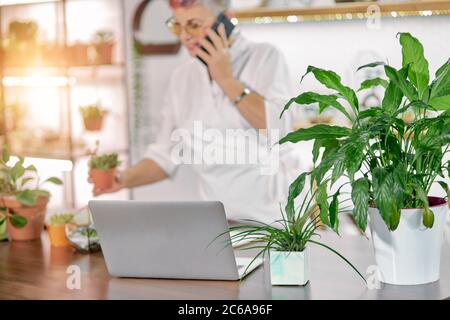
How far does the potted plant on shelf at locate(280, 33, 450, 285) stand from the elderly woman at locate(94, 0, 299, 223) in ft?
7.23

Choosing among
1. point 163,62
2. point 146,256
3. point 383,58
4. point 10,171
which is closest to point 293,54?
point 383,58

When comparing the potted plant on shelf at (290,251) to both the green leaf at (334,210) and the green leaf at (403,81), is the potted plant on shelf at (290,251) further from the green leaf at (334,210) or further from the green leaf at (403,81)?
the green leaf at (403,81)

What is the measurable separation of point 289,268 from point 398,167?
14.1 inches

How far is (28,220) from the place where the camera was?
99.9 inches

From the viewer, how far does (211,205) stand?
6.02ft

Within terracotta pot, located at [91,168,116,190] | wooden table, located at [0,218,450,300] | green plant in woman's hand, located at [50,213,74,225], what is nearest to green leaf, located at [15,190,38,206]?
green plant in woman's hand, located at [50,213,74,225]

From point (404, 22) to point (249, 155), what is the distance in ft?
3.65

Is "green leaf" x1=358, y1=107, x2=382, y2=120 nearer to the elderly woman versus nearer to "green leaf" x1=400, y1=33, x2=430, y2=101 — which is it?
"green leaf" x1=400, y1=33, x2=430, y2=101

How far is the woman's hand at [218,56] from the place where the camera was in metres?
4.20

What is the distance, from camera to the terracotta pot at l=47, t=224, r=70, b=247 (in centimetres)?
241

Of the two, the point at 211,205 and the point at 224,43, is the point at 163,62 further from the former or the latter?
the point at 211,205

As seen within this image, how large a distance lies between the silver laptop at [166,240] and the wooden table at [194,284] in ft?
0.09

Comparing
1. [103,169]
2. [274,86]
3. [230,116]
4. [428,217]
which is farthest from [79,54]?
[428,217]

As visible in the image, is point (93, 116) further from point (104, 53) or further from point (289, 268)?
point (289, 268)
